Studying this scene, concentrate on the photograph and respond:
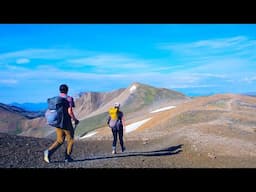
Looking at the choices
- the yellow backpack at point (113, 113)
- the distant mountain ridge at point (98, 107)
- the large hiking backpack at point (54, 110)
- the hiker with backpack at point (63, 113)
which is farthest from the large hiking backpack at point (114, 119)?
the distant mountain ridge at point (98, 107)

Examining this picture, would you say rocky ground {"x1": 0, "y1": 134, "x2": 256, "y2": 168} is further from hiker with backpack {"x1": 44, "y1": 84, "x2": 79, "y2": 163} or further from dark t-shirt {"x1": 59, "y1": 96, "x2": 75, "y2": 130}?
dark t-shirt {"x1": 59, "y1": 96, "x2": 75, "y2": 130}

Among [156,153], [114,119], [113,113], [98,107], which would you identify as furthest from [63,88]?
[98,107]

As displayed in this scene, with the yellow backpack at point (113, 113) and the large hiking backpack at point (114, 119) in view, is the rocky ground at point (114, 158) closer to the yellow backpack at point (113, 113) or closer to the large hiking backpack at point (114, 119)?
the large hiking backpack at point (114, 119)

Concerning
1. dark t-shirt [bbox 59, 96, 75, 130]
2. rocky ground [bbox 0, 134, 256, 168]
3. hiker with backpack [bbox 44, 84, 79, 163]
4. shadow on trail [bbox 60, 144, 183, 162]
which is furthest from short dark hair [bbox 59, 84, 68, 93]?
shadow on trail [bbox 60, 144, 183, 162]

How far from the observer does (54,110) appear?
9164 millimetres

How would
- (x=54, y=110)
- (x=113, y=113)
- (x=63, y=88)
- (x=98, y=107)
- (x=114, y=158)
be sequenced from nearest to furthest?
(x=63, y=88) < (x=54, y=110) < (x=114, y=158) < (x=113, y=113) < (x=98, y=107)

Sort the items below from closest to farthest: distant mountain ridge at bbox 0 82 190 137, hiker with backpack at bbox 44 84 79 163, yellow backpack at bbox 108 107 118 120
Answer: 1. hiker with backpack at bbox 44 84 79 163
2. yellow backpack at bbox 108 107 118 120
3. distant mountain ridge at bbox 0 82 190 137

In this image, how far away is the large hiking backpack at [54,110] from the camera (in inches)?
358

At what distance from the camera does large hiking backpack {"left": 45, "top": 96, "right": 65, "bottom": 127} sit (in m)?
9.09

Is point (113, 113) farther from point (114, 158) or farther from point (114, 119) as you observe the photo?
point (114, 158)

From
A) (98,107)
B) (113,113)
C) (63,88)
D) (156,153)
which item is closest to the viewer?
(63,88)
